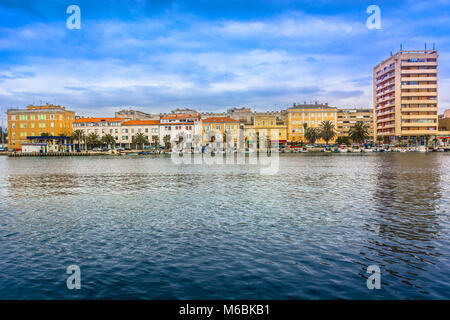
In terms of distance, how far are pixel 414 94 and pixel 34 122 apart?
146007mm

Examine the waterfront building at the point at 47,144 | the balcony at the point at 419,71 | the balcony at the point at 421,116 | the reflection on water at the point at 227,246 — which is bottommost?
the reflection on water at the point at 227,246

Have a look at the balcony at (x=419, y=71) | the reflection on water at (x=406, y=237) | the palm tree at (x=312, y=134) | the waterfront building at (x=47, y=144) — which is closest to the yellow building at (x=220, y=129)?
the palm tree at (x=312, y=134)

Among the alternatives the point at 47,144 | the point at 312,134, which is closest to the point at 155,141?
the point at 47,144

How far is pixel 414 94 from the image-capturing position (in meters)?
129

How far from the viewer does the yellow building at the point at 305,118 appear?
15488 centimetres

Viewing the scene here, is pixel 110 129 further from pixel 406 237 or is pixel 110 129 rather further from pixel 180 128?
pixel 406 237

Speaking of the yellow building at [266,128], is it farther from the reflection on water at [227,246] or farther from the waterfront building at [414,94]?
the reflection on water at [227,246]

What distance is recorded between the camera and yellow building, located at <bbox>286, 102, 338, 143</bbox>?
155m

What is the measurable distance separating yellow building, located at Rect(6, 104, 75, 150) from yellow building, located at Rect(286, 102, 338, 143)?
311 feet

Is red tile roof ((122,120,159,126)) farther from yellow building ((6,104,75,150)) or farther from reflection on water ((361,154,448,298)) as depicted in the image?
reflection on water ((361,154,448,298))

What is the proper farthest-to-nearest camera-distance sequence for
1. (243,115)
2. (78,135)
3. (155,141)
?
1. (243,115)
2. (155,141)
3. (78,135)

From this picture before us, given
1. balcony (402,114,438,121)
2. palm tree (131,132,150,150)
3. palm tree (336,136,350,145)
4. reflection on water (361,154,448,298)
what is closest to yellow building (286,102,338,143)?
palm tree (336,136,350,145)

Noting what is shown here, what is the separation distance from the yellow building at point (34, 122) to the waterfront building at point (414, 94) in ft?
426

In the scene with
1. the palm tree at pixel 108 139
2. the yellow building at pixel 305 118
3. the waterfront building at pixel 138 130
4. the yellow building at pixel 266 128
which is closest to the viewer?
the palm tree at pixel 108 139
